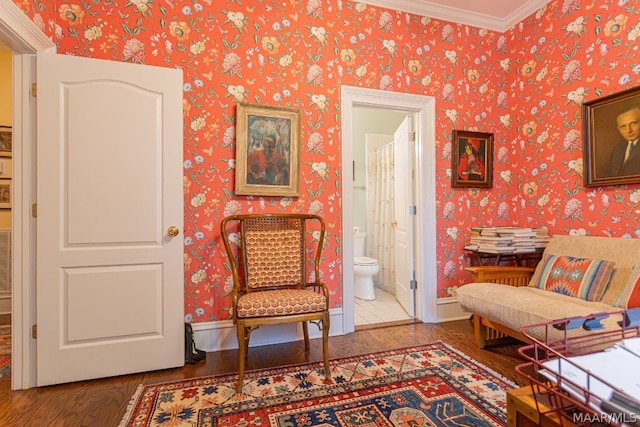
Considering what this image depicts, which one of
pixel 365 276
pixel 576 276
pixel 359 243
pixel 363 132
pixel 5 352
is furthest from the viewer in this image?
pixel 363 132

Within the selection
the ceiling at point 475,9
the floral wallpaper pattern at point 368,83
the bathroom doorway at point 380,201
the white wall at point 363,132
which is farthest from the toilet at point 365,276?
the ceiling at point 475,9

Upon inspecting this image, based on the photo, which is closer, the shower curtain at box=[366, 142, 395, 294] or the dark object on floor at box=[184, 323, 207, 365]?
the dark object on floor at box=[184, 323, 207, 365]

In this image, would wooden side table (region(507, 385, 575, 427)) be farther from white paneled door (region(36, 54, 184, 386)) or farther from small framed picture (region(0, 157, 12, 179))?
small framed picture (region(0, 157, 12, 179))

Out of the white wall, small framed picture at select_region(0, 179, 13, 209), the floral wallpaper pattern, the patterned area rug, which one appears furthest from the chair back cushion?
small framed picture at select_region(0, 179, 13, 209)

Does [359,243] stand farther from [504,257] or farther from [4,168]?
[4,168]

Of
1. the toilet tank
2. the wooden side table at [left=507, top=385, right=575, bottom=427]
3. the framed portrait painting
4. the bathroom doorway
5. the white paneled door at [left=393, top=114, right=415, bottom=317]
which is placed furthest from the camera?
the toilet tank

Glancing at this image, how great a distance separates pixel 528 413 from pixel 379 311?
8.51ft

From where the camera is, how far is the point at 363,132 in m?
4.78

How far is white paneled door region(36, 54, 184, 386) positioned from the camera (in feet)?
6.25

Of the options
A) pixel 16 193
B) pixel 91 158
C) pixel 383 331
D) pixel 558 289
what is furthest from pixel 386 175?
pixel 16 193

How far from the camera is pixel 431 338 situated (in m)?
2.59

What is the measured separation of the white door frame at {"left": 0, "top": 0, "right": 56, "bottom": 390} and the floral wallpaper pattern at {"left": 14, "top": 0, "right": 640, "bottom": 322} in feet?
1.25

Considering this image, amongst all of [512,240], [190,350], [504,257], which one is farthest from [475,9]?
[190,350]

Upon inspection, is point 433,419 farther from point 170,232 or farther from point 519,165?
point 519,165
